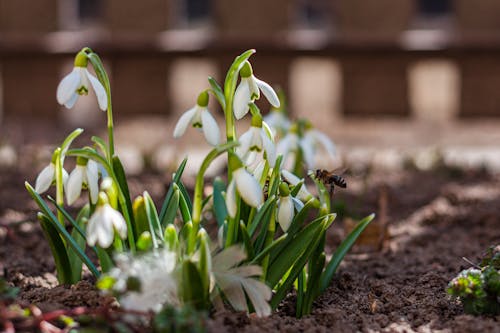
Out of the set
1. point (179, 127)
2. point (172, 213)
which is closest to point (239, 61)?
point (179, 127)

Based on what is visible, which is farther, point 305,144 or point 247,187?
point 305,144

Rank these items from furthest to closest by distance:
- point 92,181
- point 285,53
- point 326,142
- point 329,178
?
point 285,53 < point 326,142 < point 329,178 < point 92,181

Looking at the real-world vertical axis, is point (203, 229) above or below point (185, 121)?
below

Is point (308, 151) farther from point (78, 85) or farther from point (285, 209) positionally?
point (78, 85)

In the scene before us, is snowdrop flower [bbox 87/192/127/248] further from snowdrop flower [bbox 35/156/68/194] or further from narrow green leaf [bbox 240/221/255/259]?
snowdrop flower [bbox 35/156/68/194]

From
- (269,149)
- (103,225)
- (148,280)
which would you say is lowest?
(148,280)

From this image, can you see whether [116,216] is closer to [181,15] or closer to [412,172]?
[412,172]

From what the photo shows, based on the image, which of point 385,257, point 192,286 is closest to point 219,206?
point 192,286

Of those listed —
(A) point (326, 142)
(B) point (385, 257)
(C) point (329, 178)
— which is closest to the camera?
(C) point (329, 178)
